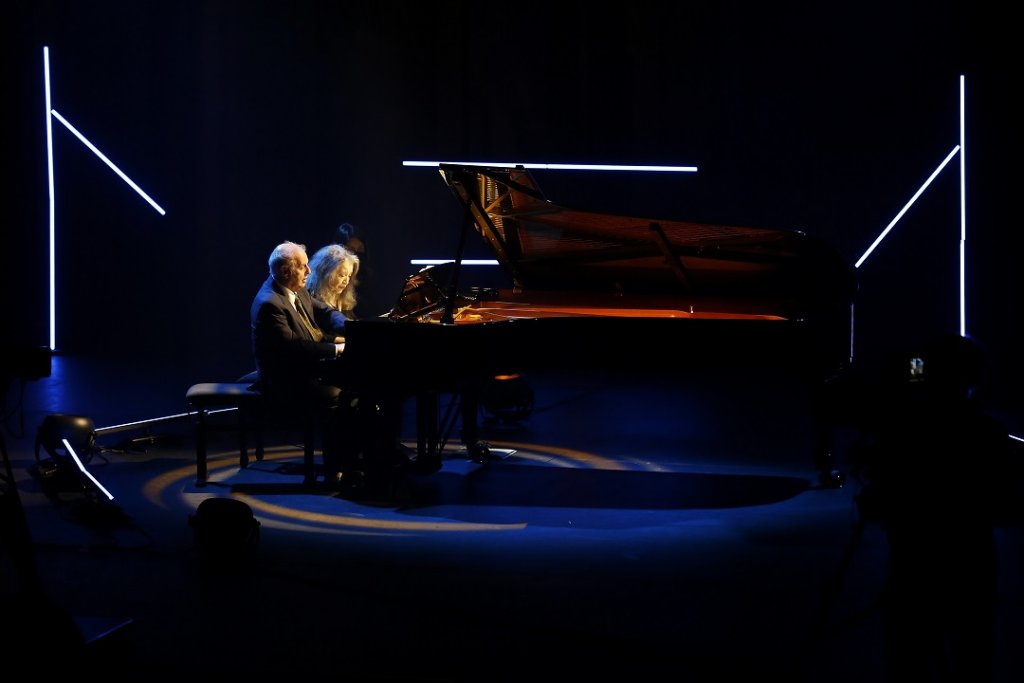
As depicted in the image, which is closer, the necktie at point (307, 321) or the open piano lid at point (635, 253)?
the open piano lid at point (635, 253)

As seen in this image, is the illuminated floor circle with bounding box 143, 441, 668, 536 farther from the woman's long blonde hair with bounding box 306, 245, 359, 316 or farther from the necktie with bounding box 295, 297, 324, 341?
the woman's long blonde hair with bounding box 306, 245, 359, 316

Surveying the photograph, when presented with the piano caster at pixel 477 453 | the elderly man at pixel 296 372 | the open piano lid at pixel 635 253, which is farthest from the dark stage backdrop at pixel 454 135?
the elderly man at pixel 296 372

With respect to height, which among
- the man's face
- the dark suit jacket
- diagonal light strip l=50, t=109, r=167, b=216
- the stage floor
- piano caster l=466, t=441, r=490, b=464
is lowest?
the stage floor

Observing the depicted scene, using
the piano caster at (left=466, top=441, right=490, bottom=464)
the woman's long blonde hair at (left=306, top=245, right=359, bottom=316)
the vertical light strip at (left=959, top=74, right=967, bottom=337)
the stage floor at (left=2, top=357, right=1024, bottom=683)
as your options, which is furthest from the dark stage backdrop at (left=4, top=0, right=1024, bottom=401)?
the piano caster at (left=466, top=441, right=490, bottom=464)

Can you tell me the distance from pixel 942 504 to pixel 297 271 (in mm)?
3638

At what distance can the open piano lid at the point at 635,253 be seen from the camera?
16.3 feet

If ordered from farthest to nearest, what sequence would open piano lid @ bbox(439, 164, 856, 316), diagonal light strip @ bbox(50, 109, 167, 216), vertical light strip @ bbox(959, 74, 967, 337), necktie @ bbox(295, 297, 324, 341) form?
diagonal light strip @ bbox(50, 109, 167, 216) < vertical light strip @ bbox(959, 74, 967, 337) < necktie @ bbox(295, 297, 324, 341) < open piano lid @ bbox(439, 164, 856, 316)

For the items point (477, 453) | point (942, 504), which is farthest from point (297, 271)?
point (942, 504)

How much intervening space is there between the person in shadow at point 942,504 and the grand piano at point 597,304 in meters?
2.47

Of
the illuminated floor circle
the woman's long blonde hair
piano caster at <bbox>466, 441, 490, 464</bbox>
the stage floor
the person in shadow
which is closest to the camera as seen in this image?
the person in shadow

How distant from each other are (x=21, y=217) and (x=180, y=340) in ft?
5.91

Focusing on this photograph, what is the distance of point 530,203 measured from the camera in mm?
5055

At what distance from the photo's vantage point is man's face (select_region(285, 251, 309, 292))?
510 centimetres

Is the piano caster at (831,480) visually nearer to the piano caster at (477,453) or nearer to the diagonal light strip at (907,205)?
the piano caster at (477,453)
